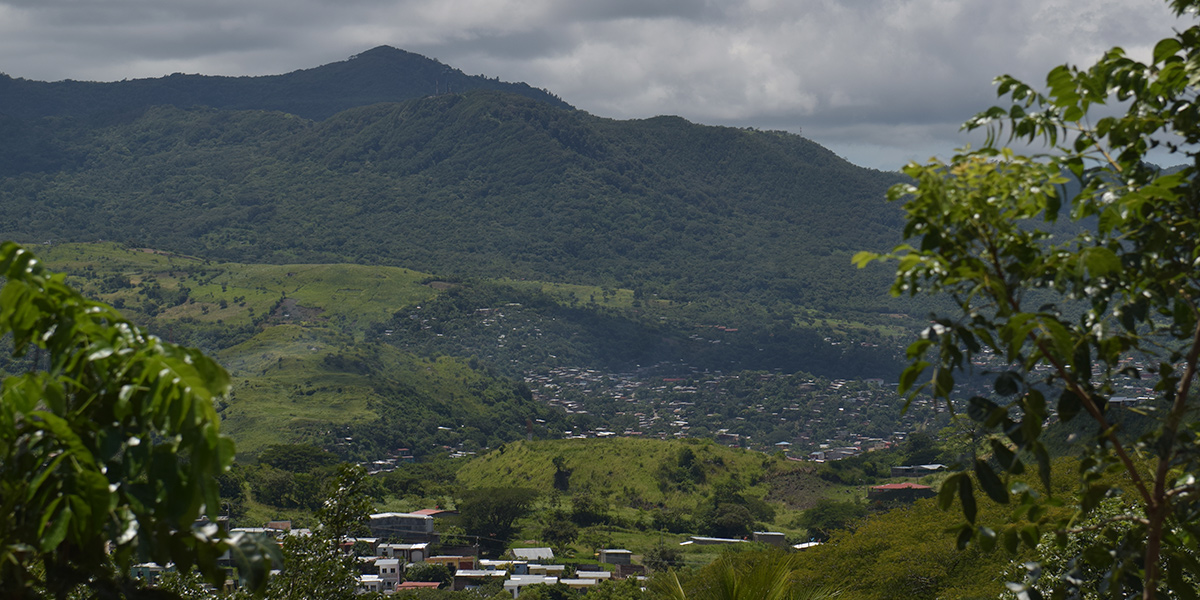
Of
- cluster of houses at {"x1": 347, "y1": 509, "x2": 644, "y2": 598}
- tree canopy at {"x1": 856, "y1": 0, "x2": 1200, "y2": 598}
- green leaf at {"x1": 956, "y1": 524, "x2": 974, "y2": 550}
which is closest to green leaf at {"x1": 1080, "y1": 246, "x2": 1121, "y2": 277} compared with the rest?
tree canopy at {"x1": 856, "y1": 0, "x2": 1200, "y2": 598}

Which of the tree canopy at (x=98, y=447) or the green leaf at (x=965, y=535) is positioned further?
the green leaf at (x=965, y=535)

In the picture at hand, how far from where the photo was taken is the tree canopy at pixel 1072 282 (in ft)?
10.9

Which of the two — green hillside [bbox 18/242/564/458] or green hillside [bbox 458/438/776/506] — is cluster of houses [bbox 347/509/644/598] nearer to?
green hillside [bbox 458/438/776/506]

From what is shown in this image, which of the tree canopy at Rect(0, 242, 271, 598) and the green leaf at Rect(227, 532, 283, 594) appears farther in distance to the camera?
the green leaf at Rect(227, 532, 283, 594)

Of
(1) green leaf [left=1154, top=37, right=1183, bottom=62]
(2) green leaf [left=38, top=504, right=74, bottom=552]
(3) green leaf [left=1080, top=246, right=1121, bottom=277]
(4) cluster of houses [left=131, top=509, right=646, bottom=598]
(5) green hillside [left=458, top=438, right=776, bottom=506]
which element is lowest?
(5) green hillside [left=458, top=438, right=776, bottom=506]

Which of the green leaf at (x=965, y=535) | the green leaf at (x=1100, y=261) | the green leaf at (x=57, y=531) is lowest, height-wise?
the green leaf at (x=965, y=535)

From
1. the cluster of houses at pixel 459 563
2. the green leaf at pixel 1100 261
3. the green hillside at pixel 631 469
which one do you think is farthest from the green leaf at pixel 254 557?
the green hillside at pixel 631 469

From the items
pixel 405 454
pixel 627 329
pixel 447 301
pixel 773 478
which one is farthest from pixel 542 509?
pixel 627 329

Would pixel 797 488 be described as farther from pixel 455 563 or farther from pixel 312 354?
pixel 312 354

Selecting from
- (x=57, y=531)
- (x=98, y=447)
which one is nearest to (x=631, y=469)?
(x=98, y=447)

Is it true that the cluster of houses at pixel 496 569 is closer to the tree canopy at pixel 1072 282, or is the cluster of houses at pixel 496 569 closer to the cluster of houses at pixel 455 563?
the cluster of houses at pixel 455 563

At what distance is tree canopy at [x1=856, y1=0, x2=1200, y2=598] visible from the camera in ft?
10.9

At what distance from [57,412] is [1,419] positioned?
0.74 feet

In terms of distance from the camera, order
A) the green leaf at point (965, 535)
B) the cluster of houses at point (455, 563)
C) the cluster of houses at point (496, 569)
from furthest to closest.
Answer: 1. the cluster of houses at point (455, 563)
2. the cluster of houses at point (496, 569)
3. the green leaf at point (965, 535)
